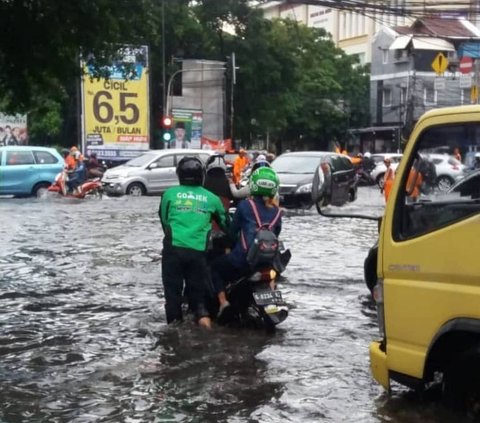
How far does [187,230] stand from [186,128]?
39347 millimetres

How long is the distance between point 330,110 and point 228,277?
6220 centimetres

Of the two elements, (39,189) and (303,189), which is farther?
(39,189)

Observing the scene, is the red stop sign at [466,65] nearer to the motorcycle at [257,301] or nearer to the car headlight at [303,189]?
the car headlight at [303,189]

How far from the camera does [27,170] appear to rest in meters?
31.1

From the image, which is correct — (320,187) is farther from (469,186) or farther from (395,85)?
(395,85)

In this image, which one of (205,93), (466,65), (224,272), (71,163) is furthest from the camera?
(205,93)

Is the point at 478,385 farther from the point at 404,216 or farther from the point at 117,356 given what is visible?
the point at 117,356

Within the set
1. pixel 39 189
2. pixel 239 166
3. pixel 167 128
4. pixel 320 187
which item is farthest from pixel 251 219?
pixel 167 128

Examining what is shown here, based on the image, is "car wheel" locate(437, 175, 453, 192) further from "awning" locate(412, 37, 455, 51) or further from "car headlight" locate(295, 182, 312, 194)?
"awning" locate(412, 37, 455, 51)

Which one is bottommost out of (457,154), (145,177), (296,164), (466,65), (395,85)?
(145,177)

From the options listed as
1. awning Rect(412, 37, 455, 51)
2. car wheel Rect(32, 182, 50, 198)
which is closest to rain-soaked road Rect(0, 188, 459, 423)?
car wheel Rect(32, 182, 50, 198)

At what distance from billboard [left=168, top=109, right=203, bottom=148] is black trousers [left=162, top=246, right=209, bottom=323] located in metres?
38.3

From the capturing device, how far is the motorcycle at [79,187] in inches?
1233

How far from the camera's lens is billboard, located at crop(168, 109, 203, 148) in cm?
4781
